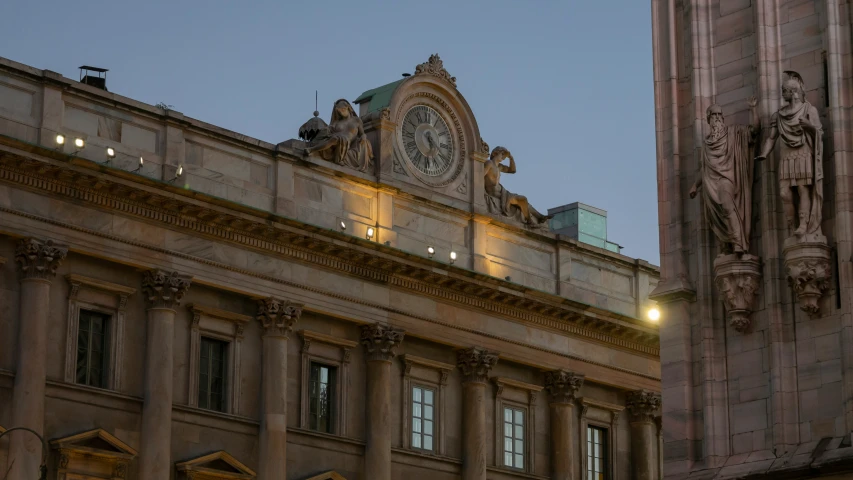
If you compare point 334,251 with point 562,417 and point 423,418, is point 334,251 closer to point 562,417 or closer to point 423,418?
point 423,418

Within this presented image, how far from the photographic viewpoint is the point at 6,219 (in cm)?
4131

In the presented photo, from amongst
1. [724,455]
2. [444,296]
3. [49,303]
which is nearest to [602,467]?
[444,296]

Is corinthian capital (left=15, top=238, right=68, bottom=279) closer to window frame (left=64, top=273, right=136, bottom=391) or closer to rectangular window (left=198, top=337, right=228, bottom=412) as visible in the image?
window frame (left=64, top=273, right=136, bottom=391)

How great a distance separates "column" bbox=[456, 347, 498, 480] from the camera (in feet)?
167

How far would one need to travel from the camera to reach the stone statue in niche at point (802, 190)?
23344 millimetres

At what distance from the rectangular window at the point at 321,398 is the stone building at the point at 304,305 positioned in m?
0.06

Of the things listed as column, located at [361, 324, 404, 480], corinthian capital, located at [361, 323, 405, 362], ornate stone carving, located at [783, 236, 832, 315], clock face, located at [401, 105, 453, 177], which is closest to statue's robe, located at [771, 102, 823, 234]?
ornate stone carving, located at [783, 236, 832, 315]

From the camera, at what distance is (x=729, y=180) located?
2439cm

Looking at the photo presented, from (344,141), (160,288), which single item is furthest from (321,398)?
(344,141)

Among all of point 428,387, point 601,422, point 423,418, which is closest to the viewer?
point 423,418

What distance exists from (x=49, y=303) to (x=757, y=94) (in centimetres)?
2189

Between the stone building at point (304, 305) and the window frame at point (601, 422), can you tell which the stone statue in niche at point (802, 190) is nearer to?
the stone building at point (304, 305)

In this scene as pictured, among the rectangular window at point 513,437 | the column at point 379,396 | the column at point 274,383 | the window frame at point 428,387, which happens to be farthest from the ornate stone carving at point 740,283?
the rectangular window at point 513,437

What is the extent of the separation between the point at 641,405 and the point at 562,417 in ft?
11.9
